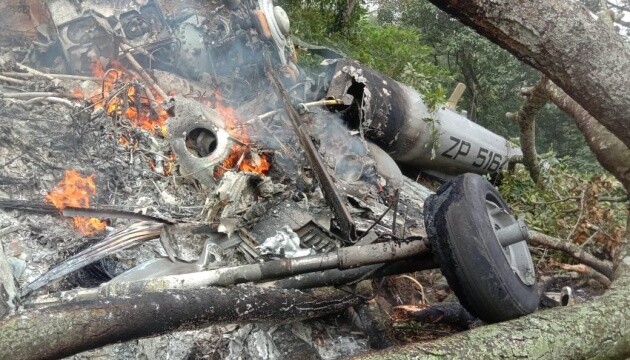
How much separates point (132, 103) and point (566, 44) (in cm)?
450

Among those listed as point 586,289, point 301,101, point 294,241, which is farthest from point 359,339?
point 301,101

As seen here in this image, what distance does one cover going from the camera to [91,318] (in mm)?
1908

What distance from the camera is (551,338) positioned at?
2.52m

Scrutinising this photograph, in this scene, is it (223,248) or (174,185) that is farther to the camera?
(174,185)

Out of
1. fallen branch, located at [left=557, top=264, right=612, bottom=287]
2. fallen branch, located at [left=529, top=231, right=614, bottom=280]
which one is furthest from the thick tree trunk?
fallen branch, located at [left=557, top=264, right=612, bottom=287]

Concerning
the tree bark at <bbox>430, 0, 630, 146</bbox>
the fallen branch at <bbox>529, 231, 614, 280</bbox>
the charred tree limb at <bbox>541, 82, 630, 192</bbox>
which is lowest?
the fallen branch at <bbox>529, 231, 614, 280</bbox>

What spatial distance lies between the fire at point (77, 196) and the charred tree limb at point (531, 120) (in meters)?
4.07

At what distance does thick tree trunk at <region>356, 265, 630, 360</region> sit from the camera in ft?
7.39

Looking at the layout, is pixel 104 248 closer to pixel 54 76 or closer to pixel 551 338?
pixel 551 338

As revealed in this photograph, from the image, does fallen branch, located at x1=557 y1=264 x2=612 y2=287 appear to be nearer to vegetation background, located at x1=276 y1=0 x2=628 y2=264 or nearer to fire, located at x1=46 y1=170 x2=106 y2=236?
vegetation background, located at x1=276 y1=0 x2=628 y2=264

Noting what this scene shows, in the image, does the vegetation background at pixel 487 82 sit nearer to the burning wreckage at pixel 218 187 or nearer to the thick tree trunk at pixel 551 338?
the burning wreckage at pixel 218 187

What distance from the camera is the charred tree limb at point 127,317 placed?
5.76ft

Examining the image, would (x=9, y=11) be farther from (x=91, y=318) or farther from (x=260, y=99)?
(x=91, y=318)

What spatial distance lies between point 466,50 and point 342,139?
34.0 feet
